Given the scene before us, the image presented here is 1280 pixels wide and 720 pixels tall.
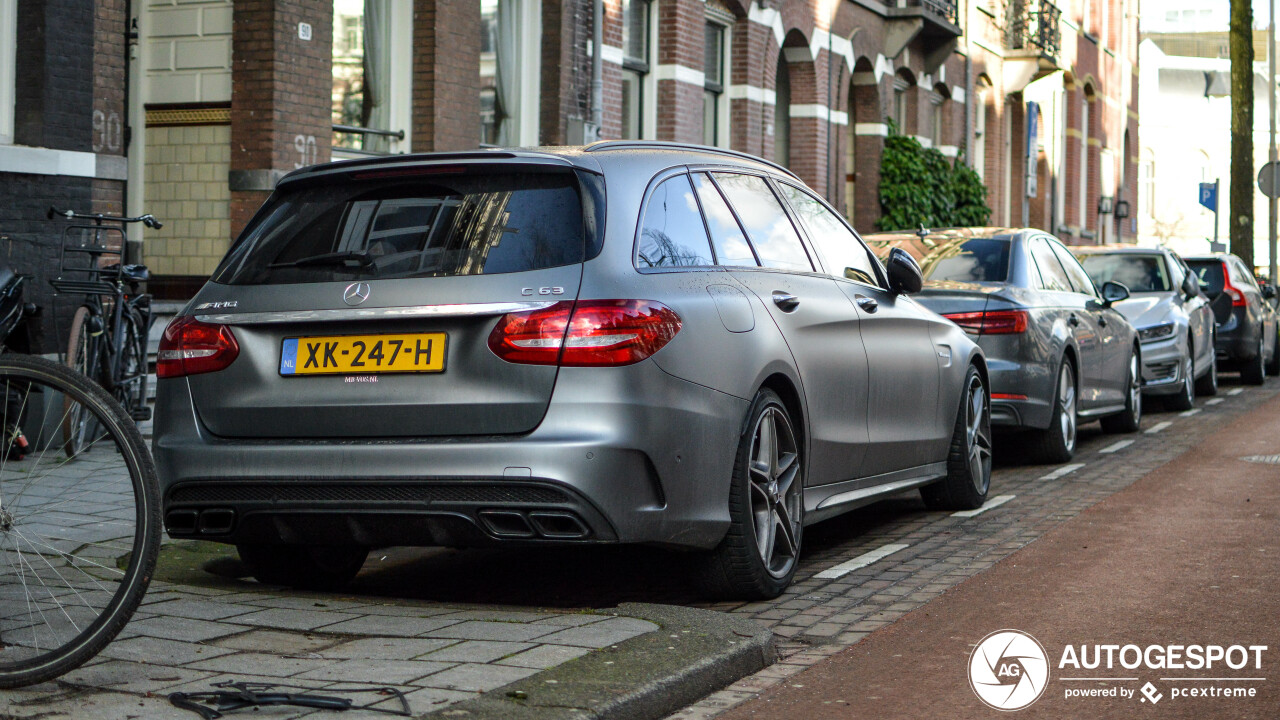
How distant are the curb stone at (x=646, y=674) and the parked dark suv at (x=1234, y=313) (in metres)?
14.9

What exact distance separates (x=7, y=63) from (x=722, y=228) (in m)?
6.68

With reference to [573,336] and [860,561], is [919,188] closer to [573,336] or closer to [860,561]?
[860,561]

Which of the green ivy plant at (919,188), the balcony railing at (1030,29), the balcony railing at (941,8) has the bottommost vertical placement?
the green ivy plant at (919,188)

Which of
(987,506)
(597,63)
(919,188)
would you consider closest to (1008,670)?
(987,506)

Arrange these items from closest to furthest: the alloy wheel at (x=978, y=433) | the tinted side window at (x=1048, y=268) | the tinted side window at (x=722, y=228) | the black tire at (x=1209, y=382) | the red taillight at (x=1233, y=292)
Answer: the tinted side window at (x=722, y=228), the alloy wheel at (x=978, y=433), the tinted side window at (x=1048, y=268), the black tire at (x=1209, y=382), the red taillight at (x=1233, y=292)

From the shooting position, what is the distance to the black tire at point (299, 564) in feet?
20.2

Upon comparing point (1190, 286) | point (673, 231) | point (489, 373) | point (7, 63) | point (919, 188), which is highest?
point (919, 188)

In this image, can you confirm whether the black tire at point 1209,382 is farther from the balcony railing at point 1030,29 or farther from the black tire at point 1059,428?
the balcony railing at point 1030,29

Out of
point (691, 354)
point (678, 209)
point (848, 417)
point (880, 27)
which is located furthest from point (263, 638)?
point (880, 27)

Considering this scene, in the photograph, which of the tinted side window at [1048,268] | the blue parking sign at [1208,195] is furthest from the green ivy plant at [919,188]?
the tinted side window at [1048,268]

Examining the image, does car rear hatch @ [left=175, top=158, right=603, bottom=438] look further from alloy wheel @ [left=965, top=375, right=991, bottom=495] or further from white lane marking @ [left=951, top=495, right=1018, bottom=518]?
white lane marking @ [left=951, top=495, right=1018, bottom=518]

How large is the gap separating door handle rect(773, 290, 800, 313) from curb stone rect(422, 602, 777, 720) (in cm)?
132

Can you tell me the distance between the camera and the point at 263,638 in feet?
16.6

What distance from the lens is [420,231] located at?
553cm
